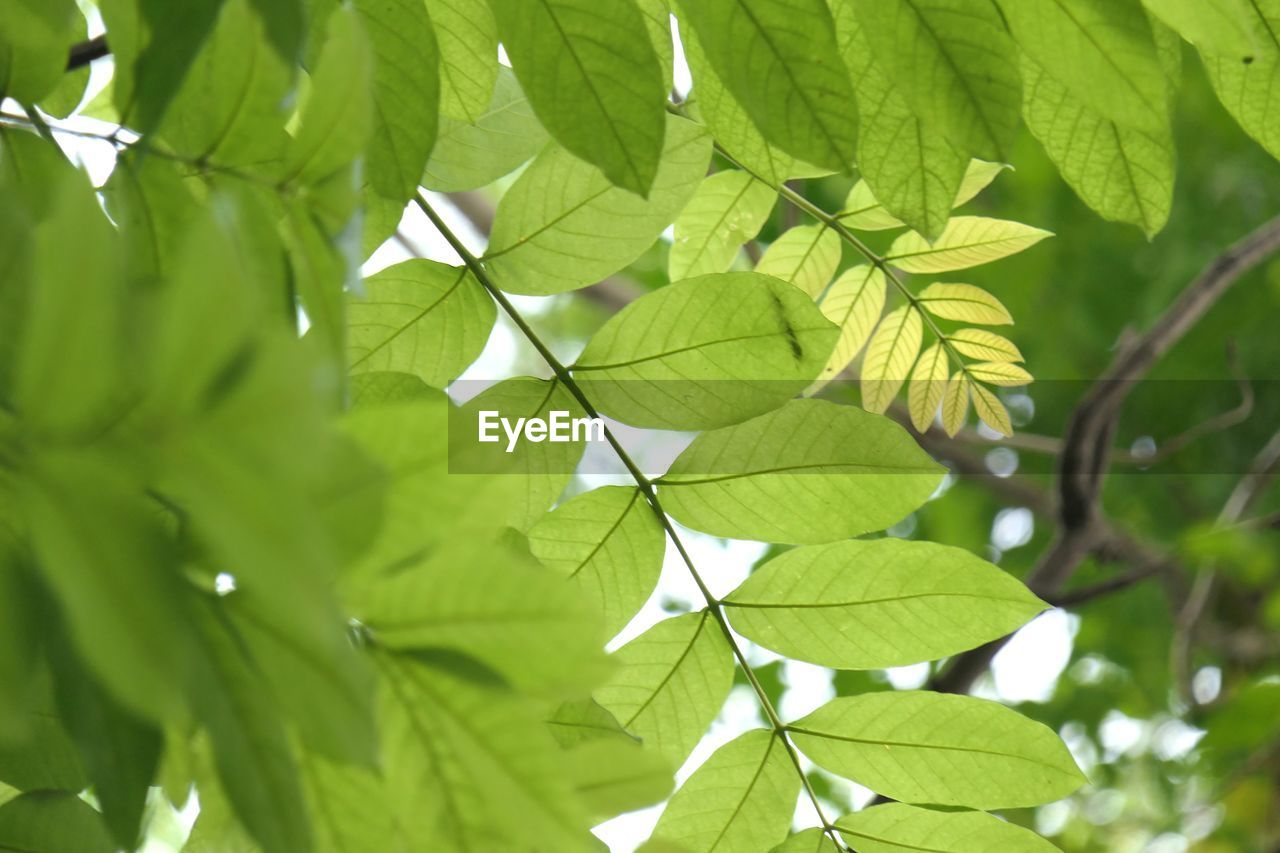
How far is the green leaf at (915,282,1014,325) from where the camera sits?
803 mm

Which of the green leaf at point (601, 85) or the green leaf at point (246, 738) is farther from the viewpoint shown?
the green leaf at point (601, 85)

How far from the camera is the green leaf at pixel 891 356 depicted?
2.74 feet

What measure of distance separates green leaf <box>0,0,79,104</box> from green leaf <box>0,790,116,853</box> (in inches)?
11.1

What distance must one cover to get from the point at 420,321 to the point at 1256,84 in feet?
1.48

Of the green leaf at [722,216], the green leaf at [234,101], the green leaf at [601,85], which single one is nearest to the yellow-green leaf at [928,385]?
the green leaf at [722,216]

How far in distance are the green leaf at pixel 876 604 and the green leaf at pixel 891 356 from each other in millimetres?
193

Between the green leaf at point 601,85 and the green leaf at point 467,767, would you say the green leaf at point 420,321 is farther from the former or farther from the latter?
the green leaf at point 467,767

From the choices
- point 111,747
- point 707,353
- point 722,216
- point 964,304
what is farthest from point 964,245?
point 111,747

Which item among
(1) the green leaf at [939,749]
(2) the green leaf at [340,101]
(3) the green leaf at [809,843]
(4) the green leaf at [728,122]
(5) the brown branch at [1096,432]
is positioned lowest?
(3) the green leaf at [809,843]

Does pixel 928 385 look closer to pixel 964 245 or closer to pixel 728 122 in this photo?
pixel 964 245

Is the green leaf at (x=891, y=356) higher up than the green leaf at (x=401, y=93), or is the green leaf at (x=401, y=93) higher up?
the green leaf at (x=891, y=356)

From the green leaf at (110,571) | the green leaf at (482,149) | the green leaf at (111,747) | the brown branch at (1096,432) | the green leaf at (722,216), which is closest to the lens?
the green leaf at (110,571)

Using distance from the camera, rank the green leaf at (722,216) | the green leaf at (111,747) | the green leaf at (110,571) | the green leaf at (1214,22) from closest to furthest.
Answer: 1. the green leaf at (110,571)
2. the green leaf at (111,747)
3. the green leaf at (1214,22)
4. the green leaf at (722,216)

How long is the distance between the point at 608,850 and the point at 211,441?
0.33m
